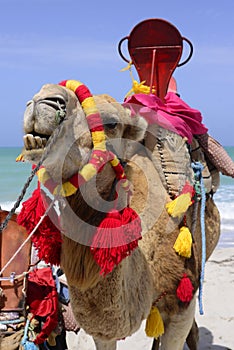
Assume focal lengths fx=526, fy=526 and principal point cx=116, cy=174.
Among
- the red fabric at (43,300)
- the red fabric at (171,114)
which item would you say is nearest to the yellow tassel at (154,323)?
the red fabric at (43,300)

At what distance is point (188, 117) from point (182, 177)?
565 mm

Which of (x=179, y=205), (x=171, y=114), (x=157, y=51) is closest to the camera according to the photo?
(x=179, y=205)

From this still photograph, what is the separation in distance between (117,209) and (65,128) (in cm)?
56

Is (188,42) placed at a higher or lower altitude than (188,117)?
higher

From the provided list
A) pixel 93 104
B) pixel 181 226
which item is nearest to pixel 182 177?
pixel 181 226

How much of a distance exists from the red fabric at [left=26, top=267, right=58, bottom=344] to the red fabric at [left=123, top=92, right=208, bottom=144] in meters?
1.39

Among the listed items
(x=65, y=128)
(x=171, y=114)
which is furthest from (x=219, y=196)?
(x=65, y=128)

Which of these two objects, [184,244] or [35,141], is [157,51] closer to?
[184,244]

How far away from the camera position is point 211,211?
12.6 feet

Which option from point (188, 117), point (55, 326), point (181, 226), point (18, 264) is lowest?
point (55, 326)

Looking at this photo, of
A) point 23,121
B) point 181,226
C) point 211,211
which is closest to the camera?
point 23,121

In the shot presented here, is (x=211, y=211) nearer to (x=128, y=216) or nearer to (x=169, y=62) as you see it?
(x=169, y=62)

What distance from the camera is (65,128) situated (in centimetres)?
199

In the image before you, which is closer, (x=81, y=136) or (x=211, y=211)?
(x=81, y=136)
